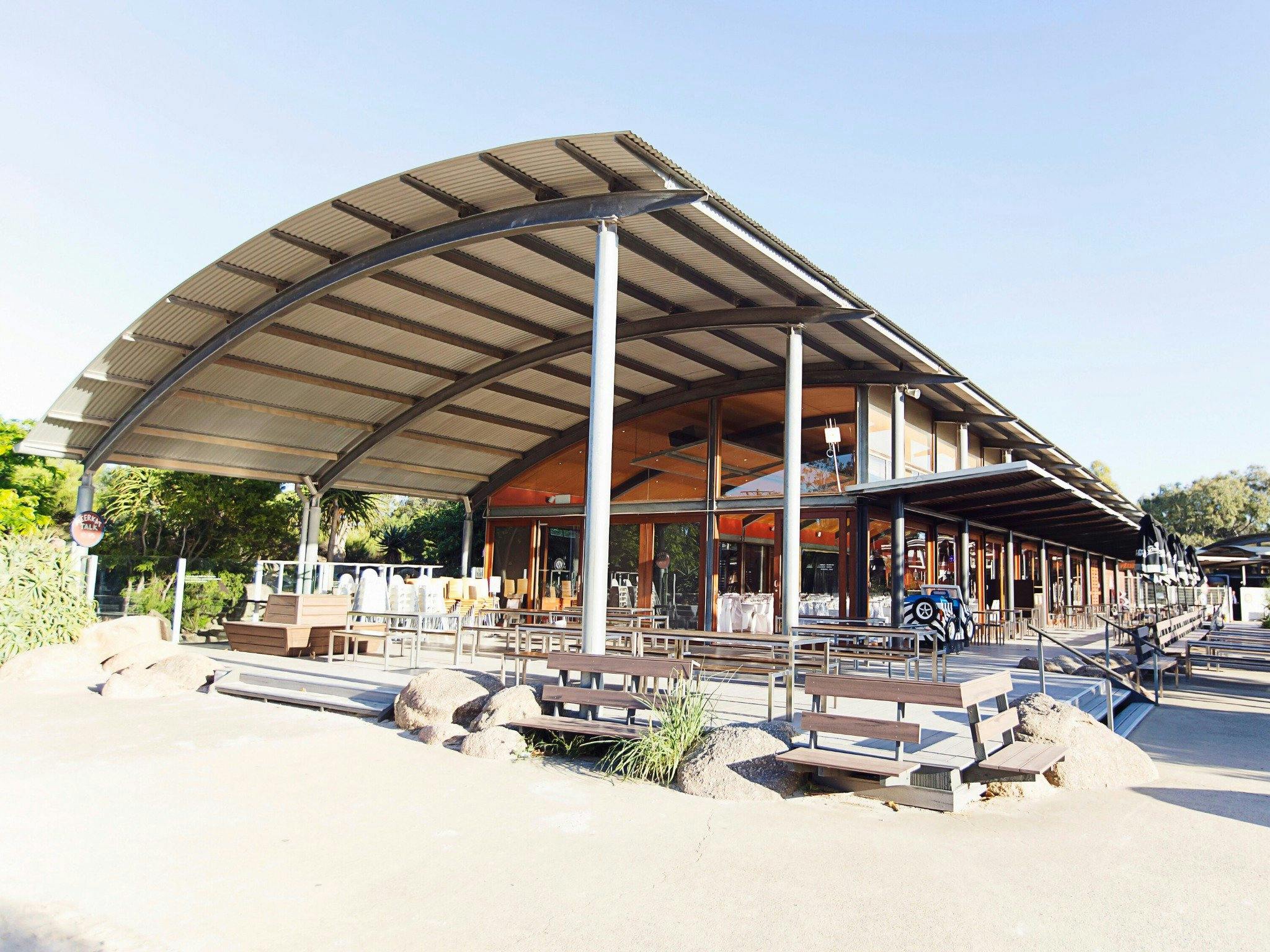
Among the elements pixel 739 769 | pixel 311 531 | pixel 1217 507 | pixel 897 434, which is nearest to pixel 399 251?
pixel 739 769

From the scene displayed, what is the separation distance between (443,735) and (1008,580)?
16286 millimetres

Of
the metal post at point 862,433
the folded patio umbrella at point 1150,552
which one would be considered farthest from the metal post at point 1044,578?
the folded patio umbrella at point 1150,552

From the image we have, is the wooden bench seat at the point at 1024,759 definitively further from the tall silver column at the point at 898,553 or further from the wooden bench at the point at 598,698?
the tall silver column at the point at 898,553

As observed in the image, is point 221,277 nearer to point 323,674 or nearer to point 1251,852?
point 323,674

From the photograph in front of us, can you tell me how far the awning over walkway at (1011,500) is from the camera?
1170 centimetres

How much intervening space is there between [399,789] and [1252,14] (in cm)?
1150

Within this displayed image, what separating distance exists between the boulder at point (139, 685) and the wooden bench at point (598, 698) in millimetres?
4608

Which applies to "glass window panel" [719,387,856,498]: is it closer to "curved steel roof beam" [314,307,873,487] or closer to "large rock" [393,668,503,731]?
"curved steel roof beam" [314,307,873,487]

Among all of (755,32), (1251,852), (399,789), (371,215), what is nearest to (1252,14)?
(755,32)

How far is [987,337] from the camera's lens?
24.9 meters

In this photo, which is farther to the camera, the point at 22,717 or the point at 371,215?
the point at 371,215

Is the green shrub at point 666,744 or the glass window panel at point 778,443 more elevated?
the glass window panel at point 778,443

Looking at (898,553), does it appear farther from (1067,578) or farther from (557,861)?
(1067,578)

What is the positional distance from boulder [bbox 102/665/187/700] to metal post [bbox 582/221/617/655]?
4.54m
